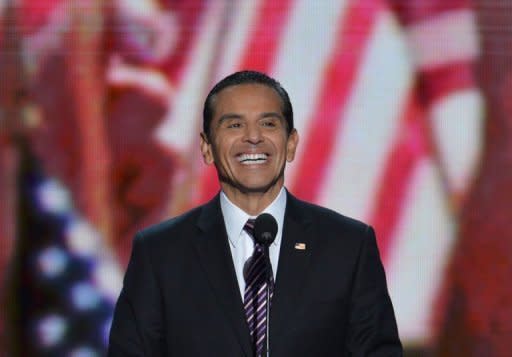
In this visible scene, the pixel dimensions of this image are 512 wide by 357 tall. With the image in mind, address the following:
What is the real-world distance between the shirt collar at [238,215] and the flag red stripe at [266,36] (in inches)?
87.1

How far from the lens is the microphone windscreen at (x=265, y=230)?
81.7 inches

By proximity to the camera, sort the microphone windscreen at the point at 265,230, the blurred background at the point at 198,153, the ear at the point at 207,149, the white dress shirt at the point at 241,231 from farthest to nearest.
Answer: the blurred background at the point at 198,153 < the ear at the point at 207,149 < the white dress shirt at the point at 241,231 < the microphone windscreen at the point at 265,230

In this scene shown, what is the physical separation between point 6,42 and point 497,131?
2.28m

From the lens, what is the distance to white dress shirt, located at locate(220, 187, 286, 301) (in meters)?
2.30

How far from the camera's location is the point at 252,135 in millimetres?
2311

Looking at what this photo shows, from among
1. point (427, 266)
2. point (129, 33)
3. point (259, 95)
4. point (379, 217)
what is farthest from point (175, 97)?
point (259, 95)

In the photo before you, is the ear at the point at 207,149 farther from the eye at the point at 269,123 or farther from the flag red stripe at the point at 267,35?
the flag red stripe at the point at 267,35

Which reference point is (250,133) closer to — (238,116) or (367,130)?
(238,116)

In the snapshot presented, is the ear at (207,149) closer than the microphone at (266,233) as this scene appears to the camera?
No

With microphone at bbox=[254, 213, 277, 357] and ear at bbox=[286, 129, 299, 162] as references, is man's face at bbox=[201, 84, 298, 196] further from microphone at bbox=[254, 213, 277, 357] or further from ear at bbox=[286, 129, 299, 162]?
microphone at bbox=[254, 213, 277, 357]

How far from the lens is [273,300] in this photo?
2.19m

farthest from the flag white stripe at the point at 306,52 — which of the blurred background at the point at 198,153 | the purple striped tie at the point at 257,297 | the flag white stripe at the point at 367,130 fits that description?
the purple striped tie at the point at 257,297

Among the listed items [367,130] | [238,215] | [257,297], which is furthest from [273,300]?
[367,130]

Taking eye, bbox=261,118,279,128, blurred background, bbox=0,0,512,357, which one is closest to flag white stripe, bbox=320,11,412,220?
blurred background, bbox=0,0,512,357
